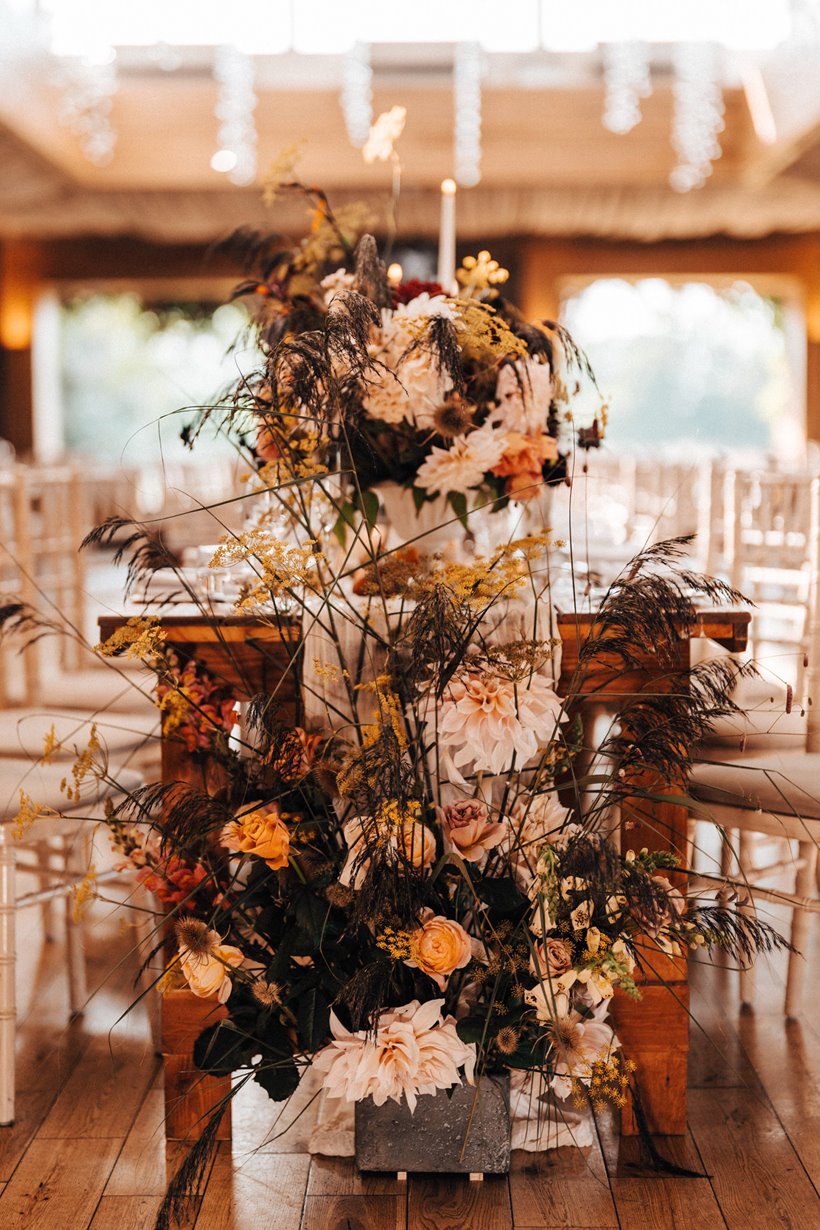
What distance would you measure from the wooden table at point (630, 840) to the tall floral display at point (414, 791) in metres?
0.04

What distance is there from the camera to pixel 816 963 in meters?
2.95

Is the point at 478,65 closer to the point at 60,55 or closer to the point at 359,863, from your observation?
the point at 60,55

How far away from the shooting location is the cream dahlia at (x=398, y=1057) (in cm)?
187

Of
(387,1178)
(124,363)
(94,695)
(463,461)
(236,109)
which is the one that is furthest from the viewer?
(124,363)

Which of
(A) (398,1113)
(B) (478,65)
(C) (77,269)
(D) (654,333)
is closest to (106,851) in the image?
(A) (398,1113)

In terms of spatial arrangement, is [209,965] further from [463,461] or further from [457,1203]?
[463,461]

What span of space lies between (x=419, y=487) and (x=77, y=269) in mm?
10903

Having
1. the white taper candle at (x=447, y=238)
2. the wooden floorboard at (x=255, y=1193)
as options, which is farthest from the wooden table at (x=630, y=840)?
the white taper candle at (x=447, y=238)

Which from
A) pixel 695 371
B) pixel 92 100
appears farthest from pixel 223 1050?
pixel 695 371

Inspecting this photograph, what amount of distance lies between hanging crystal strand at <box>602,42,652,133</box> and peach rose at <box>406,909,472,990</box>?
8889 millimetres

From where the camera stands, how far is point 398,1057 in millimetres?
1867

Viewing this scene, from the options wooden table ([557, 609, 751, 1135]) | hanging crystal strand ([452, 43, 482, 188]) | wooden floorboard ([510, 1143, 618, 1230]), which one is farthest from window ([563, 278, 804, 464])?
wooden floorboard ([510, 1143, 618, 1230])

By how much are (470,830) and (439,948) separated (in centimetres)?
17

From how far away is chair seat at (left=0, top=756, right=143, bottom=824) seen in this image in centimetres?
231
